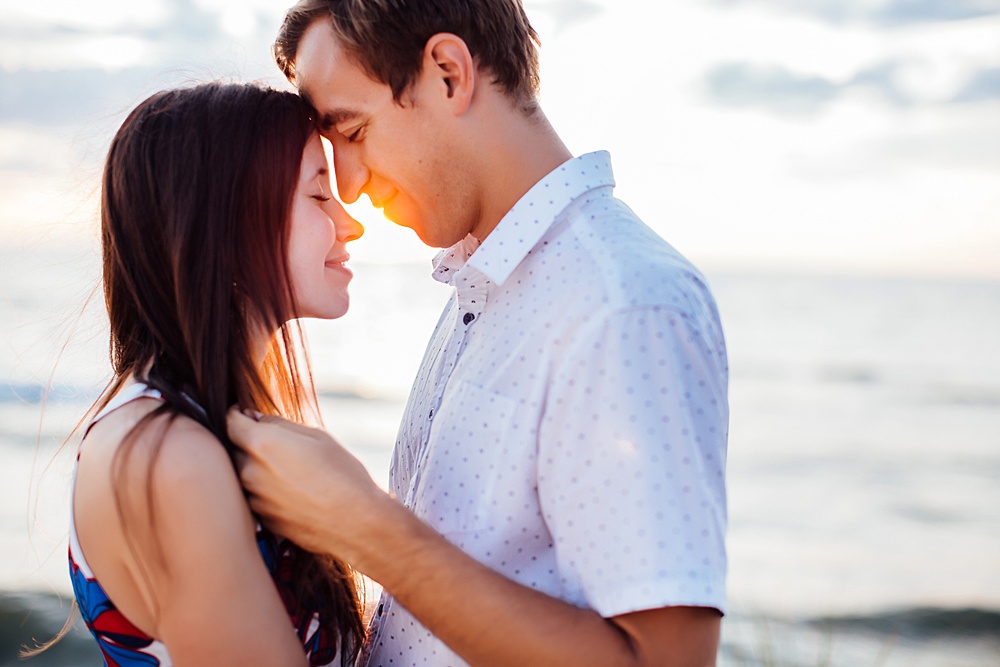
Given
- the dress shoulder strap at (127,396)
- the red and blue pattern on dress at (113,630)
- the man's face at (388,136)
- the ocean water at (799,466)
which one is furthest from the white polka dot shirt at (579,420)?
the ocean water at (799,466)

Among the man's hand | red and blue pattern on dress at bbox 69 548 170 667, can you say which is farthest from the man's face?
red and blue pattern on dress at bbox 69 548 170 667

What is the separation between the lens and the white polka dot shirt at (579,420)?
160 centimetres

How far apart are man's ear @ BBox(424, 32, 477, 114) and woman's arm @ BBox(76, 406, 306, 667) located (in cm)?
Answer: 112

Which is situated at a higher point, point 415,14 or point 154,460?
point 415,14

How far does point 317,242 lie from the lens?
2.29 meters

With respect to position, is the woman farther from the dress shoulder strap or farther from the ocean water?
the ocean water

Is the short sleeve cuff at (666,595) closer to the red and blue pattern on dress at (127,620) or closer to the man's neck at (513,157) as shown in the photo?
the red and blue pattern on dress at (127,620)

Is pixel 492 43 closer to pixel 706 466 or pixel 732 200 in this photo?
pixel 706 466

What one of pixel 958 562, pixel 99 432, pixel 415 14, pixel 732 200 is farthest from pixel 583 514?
pixel 732 200

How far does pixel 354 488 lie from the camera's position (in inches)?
67.6

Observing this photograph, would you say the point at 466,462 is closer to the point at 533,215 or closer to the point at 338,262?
the point at 533,215

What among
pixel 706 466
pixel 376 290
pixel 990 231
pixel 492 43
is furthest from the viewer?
pixel 376 290

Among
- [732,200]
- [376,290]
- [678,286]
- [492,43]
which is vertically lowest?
[678,286]

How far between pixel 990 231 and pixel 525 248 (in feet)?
78.0
